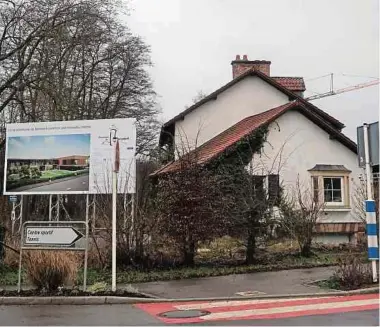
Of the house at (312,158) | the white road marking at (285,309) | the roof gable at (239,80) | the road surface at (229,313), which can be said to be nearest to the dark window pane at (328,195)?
the house at (312,158)

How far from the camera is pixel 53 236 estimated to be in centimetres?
1176

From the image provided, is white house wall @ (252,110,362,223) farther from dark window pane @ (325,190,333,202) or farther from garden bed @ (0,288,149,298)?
garden bed @ (0,288,149,298)

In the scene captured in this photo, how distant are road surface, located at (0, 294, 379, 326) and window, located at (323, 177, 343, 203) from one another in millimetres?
13225

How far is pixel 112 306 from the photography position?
10555 mm

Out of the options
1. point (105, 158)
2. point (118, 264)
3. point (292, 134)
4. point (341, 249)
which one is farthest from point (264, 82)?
point (118, 264)

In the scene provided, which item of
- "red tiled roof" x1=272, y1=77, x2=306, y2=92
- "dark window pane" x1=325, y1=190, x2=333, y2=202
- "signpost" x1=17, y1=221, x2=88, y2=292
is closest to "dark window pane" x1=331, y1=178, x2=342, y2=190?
"dark window pane" x1=325, y1=190, x2=333, y2=202

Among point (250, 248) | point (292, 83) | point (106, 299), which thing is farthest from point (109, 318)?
point (292, 83)

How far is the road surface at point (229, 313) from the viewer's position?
859 cm

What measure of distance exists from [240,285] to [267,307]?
282 centimetres

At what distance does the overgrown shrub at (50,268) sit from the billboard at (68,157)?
5.16 m

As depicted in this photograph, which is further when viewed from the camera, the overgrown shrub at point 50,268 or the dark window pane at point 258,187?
the dark window pane at point 258,187

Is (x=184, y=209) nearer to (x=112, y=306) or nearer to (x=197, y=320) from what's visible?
(x=112, y=306)

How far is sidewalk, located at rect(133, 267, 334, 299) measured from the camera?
11711 millimetres

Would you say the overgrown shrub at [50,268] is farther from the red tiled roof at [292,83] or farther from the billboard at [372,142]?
the red tiled roof at [292,83]
